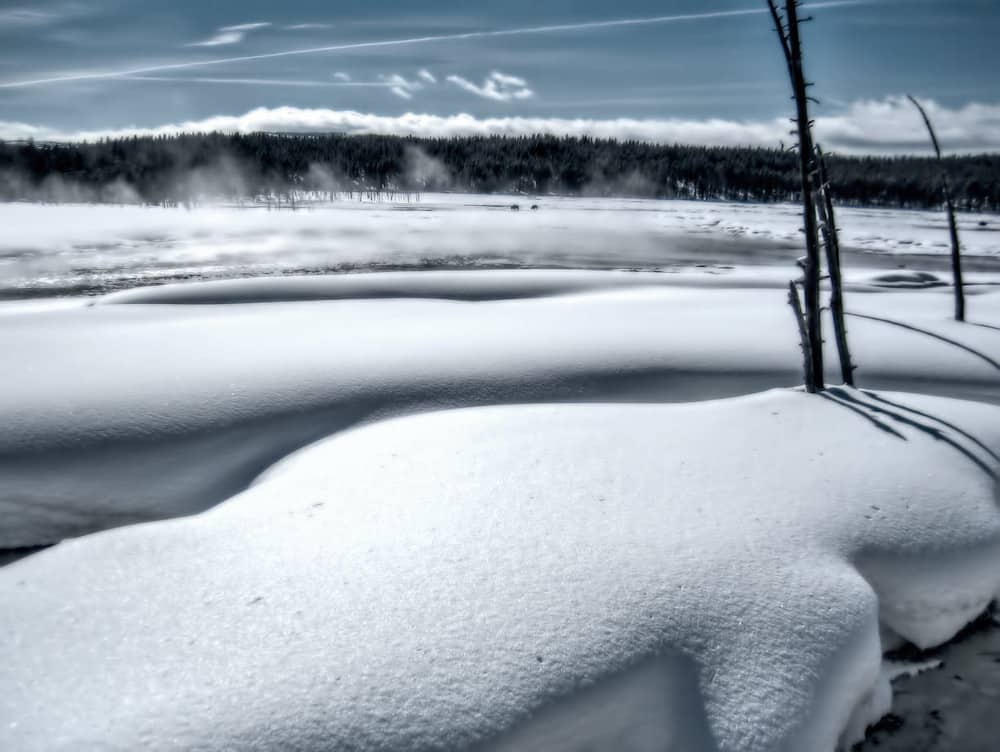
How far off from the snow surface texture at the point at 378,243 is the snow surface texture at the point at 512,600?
1568 cm

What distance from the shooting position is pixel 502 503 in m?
5.03

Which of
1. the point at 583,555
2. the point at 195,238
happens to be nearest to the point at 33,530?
the point at 583,555

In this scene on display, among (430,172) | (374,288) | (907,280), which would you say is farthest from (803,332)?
(430,172)

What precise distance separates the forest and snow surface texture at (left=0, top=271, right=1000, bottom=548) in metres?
65.3

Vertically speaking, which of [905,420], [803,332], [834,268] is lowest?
[905,420]

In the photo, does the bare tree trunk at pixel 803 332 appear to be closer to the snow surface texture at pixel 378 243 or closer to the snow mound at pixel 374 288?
the snow mound at pixel 374 288

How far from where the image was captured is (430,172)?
101 m

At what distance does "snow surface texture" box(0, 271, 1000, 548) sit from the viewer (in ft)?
20.5

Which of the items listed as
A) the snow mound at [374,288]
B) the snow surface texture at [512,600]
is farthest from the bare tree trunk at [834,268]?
the snow mound at [374,288]

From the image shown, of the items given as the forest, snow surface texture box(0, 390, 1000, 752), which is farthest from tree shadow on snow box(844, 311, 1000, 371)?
the forest

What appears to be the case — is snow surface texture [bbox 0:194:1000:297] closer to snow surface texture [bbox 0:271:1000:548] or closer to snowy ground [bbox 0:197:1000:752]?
snow surface texture [bbox 0:271:1000:548]

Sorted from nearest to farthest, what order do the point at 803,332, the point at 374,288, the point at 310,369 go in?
the point at 803,332 → the point at 310,369 → the point at 374,288

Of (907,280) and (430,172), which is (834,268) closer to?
(907,280)

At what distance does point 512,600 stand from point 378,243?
26.8m
